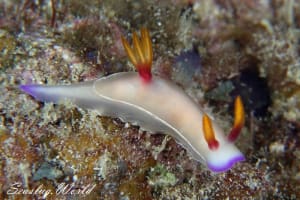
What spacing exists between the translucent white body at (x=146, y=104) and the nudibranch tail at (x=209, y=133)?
0.12 meters

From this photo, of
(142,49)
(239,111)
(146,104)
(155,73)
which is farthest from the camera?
(155,73)

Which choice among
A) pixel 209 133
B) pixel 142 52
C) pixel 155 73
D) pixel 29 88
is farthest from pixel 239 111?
pixel 29 88

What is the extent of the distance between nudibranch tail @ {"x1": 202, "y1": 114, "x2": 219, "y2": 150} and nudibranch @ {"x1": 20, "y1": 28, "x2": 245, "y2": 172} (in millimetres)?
39

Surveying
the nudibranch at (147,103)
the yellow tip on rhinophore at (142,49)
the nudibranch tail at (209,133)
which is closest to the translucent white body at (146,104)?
the nudibranch at (147,103)

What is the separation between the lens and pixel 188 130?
3027mm

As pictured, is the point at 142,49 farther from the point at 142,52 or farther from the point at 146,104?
the point at 146,104

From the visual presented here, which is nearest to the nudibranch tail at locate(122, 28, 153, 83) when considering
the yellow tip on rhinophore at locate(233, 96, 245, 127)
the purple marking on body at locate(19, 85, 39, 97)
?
the yellow tip on rhinophore at locate(233, 96, 245, 127)

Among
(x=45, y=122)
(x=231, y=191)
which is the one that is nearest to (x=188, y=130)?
(x=231, y=191)

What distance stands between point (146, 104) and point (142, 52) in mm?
483

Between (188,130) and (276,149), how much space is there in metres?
1.32

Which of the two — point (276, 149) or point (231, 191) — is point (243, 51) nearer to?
point (276, 149)

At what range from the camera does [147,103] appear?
3.08m

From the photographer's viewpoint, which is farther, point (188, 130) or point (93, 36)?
point (93, 36)

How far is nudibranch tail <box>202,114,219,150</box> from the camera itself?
2640 mm
